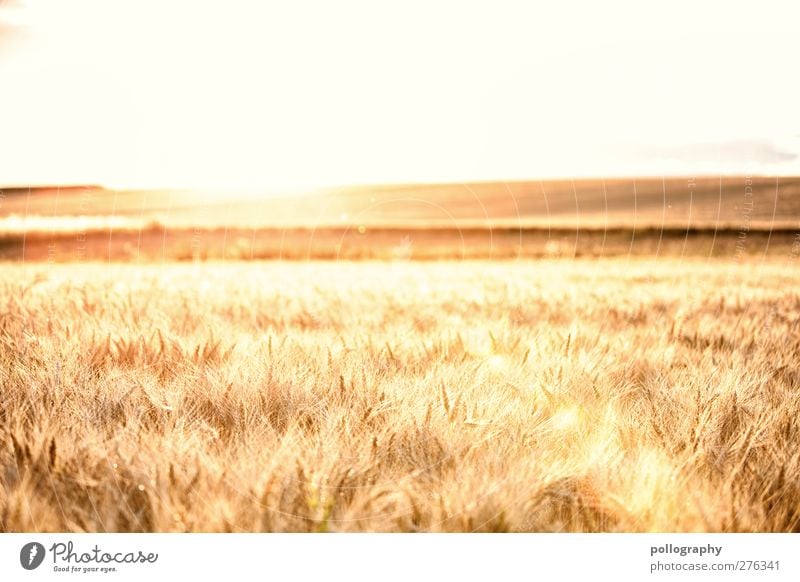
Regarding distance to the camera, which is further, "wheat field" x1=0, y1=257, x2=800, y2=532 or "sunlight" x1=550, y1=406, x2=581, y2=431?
"sunlight" x1=550, y1=406, x2=581, y2=431

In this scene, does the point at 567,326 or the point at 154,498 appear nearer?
the point at 154,498

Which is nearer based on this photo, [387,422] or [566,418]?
[387,422]

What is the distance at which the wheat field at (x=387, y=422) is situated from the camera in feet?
5.31

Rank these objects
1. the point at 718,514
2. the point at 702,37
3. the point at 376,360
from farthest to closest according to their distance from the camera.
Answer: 1. the point at 702,37
2. the point at 376,360
3. the point at 718,514

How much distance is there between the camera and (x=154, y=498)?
5.09 feet

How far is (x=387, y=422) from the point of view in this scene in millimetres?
1897

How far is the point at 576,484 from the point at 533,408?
408 millimetres

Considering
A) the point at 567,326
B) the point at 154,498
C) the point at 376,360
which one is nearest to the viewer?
the point at 154,498

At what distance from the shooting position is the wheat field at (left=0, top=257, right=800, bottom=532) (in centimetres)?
162

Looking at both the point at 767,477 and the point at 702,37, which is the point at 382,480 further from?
the point at 702,37

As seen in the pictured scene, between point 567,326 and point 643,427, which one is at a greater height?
point 643,427

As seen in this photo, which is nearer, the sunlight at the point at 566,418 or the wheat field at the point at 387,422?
the wheat field at the point at 387,422
